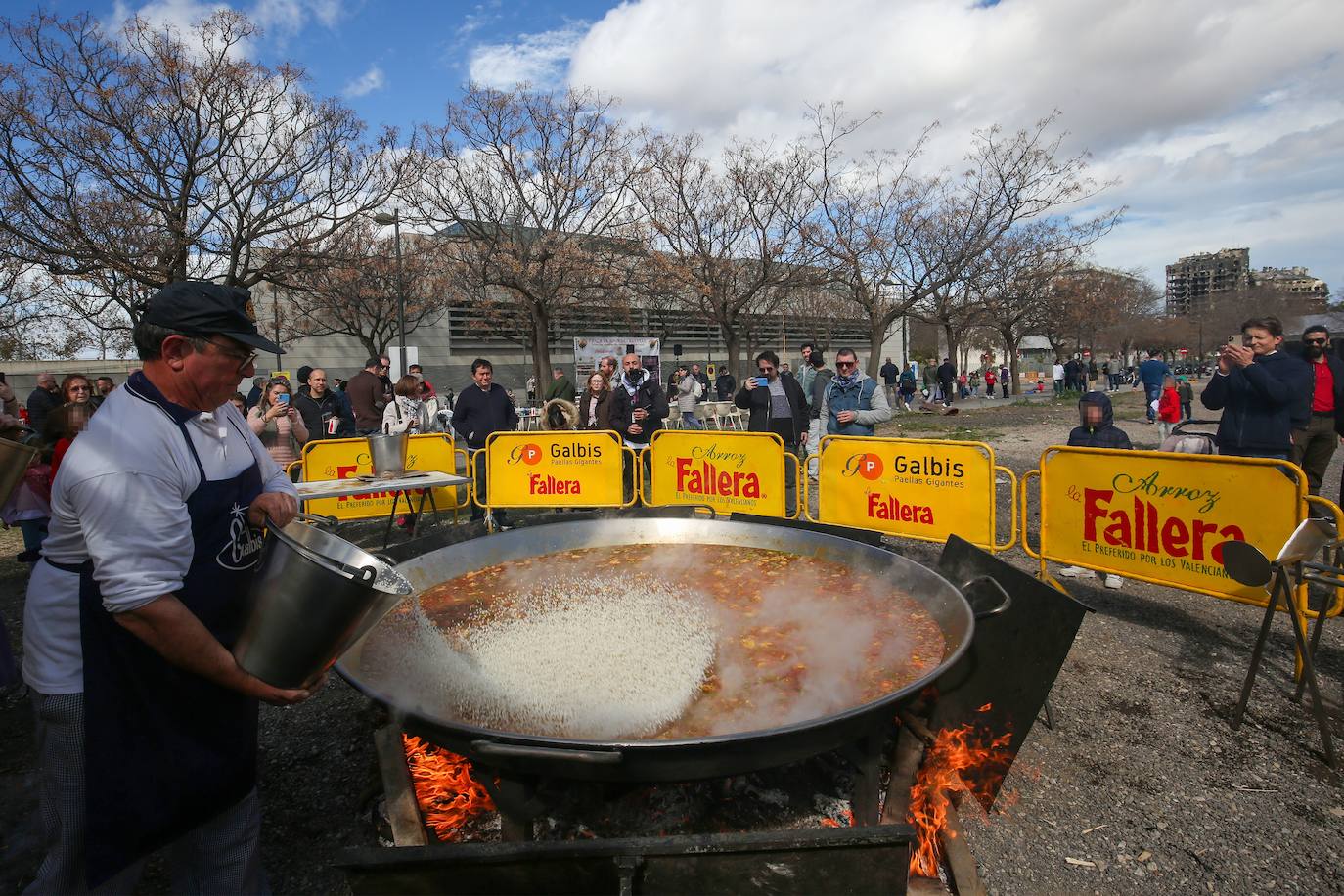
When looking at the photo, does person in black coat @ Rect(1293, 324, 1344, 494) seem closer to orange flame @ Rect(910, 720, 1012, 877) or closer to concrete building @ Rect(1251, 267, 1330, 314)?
orange flame @ Rect(910, 720, 1012, 877)

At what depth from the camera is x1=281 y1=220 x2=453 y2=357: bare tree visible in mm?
24263

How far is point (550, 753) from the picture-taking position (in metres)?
1.67

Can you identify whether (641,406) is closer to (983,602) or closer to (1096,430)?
(1096,430)

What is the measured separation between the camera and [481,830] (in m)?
2.45

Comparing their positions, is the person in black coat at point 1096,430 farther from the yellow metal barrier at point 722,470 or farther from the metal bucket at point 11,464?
the metal bucket at point 11,464

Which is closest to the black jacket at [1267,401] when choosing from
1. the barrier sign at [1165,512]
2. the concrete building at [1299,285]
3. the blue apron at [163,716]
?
the barrier sign at [1165,512]

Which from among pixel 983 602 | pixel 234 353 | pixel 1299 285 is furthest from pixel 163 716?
pixel 1299 285

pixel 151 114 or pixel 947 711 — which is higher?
pixel 151 114

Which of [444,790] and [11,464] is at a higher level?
[11,464]

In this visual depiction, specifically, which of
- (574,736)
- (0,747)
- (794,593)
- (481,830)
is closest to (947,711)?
(794,593)

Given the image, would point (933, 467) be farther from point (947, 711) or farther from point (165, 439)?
point (165, 439)

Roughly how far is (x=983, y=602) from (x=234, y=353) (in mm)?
2829

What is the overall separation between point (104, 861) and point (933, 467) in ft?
18.2

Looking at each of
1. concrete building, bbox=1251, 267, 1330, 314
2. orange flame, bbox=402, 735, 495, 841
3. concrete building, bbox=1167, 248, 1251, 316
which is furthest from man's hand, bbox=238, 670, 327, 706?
concrete building, bbox=1167, 248, 1251, 316
